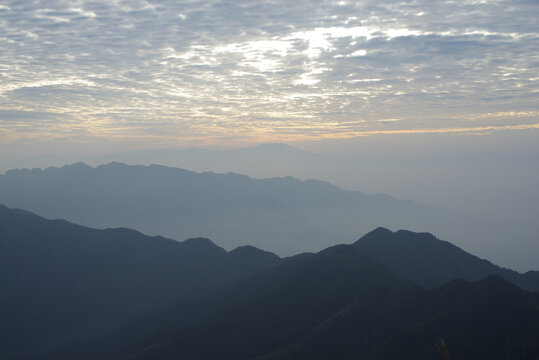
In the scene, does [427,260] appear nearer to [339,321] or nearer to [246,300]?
[246,300]

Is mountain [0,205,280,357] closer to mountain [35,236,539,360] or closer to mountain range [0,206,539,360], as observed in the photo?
mountain range [0,206,539,360]

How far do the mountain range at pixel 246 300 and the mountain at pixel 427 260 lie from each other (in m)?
0.44

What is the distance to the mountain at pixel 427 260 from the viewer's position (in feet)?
334

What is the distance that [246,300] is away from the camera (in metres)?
80.4

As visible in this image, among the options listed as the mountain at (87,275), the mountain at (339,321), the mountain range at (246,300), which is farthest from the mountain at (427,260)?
the mountain at (87,275)

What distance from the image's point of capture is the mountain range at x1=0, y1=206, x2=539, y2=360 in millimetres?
52219

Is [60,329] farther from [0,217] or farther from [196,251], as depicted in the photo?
[0,217]

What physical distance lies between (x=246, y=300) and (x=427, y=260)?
58.5 metres

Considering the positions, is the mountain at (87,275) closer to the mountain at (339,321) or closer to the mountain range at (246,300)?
the mountain range at (246,300)

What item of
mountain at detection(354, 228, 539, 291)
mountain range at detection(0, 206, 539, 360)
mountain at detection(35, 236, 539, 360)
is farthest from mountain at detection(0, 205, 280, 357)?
mountain at detection(354, 228, 539, 291)

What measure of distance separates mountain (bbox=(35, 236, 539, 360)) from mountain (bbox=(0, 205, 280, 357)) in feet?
79.8

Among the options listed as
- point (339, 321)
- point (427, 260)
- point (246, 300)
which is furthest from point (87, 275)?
point (427, 260)

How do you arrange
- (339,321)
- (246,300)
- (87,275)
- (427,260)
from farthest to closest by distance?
(87,275) < (427,260) < (246,300) < (339,321)

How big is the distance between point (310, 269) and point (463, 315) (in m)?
38.7
